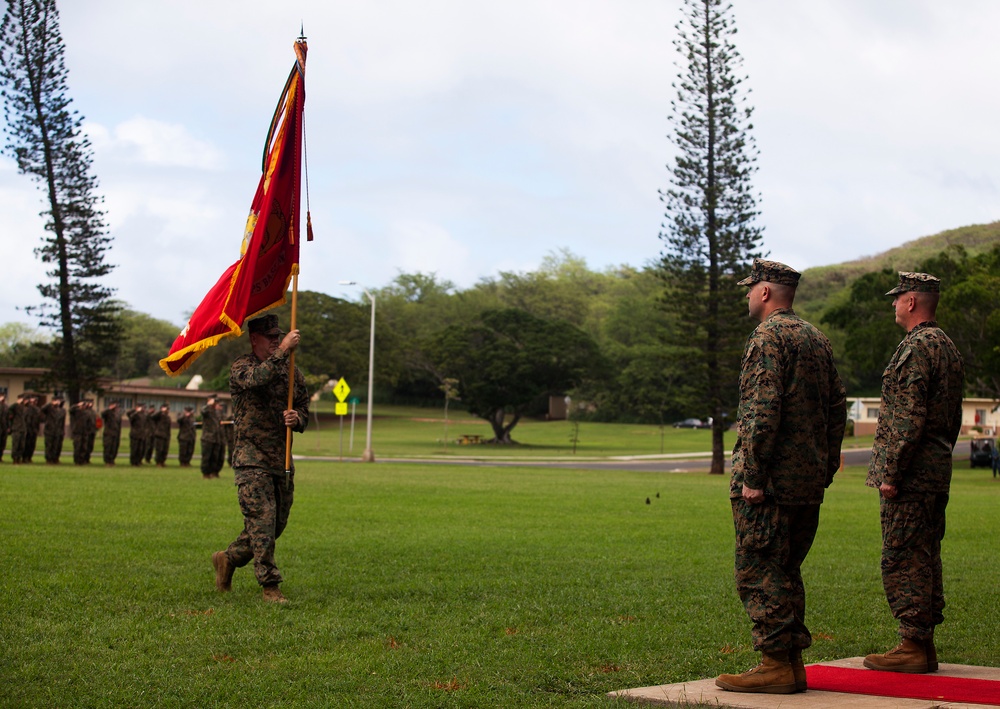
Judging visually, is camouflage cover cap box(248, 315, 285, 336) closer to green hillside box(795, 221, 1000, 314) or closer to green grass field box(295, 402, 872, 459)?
green grass field box(295, 402, 872, 459)

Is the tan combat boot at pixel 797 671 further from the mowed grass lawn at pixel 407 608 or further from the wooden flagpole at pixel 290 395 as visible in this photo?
the wooden flagpole at pixel 290 395

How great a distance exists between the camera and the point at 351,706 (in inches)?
212

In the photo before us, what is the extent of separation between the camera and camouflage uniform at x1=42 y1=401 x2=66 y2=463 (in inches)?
1201

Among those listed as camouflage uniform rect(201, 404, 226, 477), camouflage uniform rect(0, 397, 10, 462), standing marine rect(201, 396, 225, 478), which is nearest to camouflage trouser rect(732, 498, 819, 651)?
standing marine rect(201, 396, 225, 478)

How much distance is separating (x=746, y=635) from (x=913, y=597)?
1.40 metres

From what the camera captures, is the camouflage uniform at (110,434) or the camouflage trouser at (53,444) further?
the camouflage uniform at (110,434)

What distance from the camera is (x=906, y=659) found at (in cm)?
633

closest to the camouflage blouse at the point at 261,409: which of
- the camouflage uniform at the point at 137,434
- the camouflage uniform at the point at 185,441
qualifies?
the camouflage uniform at the point at 137,434

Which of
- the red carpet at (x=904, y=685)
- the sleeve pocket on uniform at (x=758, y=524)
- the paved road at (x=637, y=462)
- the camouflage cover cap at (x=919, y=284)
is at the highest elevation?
the camouflage cover cap at (x=919, y=284)

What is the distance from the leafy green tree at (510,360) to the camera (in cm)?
7169

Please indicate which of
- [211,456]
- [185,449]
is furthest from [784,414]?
[185,449]

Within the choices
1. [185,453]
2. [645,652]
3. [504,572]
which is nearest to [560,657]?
[645,652]

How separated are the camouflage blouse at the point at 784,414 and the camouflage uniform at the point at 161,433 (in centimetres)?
2810

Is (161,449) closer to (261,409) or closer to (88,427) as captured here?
(88,427)
